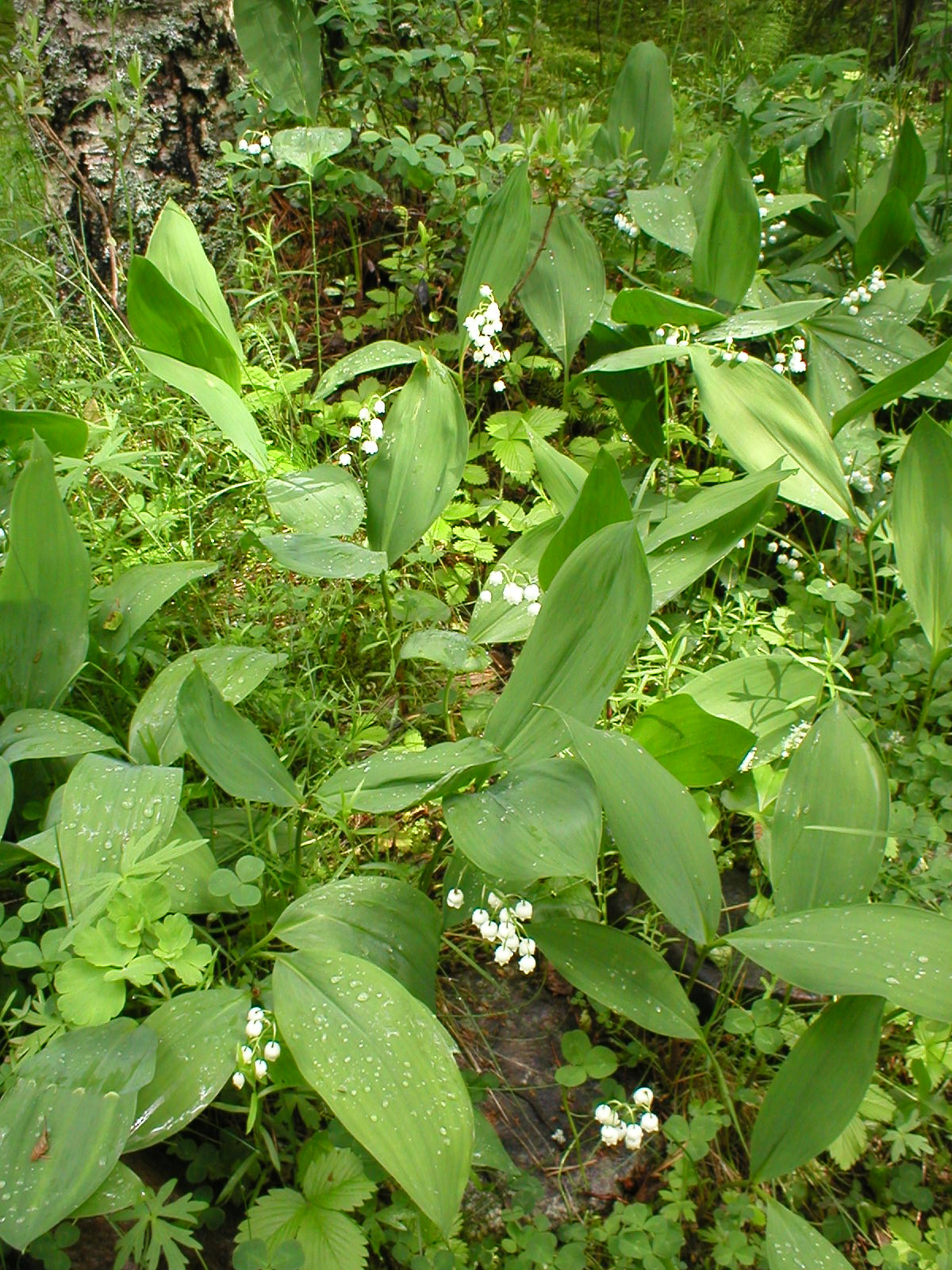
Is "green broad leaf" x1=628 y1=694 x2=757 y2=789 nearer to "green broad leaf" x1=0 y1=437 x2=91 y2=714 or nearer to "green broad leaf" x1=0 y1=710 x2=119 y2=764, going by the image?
"green broad leaf" x1=0 y1=710 x2=119 y2=764

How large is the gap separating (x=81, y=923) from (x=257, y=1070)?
0.29 metres

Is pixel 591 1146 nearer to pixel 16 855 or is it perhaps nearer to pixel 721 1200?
pixel 721 1200

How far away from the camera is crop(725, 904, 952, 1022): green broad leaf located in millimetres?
1094

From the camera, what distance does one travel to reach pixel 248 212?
110 inches

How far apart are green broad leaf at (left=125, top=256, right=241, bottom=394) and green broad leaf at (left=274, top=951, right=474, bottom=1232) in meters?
1.27

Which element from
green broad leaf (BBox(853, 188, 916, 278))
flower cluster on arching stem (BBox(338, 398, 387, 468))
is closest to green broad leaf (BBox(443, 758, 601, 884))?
flower cluster on arching stem (BBox(338, 398, 387, 468))

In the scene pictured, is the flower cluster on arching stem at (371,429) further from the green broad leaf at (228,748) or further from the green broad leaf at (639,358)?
the green broad leaf at (228,748)

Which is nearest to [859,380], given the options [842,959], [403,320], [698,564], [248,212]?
[698,564]

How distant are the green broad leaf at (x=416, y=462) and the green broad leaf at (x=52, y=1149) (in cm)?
104

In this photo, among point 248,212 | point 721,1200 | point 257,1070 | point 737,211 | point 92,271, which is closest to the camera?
point 257,1070

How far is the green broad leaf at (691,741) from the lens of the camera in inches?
54.6

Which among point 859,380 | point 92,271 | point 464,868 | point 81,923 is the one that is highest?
point 92,271

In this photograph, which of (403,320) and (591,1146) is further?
(403,320)

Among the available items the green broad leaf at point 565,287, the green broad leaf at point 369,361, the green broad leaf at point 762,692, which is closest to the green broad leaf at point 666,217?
the green broad leaf at point 565,287
